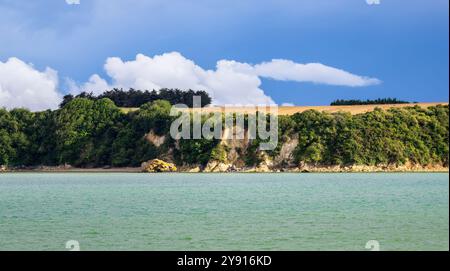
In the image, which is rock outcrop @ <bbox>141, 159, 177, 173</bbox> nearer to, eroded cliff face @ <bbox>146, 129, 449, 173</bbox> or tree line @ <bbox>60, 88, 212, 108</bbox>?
eroded cliff face @ <bbox>146, 129, 449, 173</bbox>

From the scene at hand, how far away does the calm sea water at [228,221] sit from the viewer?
2098 cm

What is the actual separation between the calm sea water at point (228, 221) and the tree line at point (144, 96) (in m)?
77.8

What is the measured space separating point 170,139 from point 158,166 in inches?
287

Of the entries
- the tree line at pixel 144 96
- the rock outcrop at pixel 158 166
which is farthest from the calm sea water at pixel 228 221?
the tree line at pixel 144 96

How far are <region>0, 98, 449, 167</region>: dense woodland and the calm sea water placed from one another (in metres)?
43.7

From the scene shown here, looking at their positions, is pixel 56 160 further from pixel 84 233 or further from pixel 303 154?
pixel 84 233

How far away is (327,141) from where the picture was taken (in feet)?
279

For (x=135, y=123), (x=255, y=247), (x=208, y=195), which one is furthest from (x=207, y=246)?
(x=135, y=123)

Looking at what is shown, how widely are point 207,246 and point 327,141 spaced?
216ft

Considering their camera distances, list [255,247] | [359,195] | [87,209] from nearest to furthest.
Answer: [255,247] → [87,209] → [359,195]

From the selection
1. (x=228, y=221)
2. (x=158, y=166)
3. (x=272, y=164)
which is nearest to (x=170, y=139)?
(x=158, y=166)

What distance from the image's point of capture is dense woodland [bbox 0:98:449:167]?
278 feet

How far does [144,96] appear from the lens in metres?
125

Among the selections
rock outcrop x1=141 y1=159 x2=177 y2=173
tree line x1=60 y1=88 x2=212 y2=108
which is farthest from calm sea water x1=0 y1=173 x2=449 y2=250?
tree line x1=60 y1=88 x2=212 y2=108
